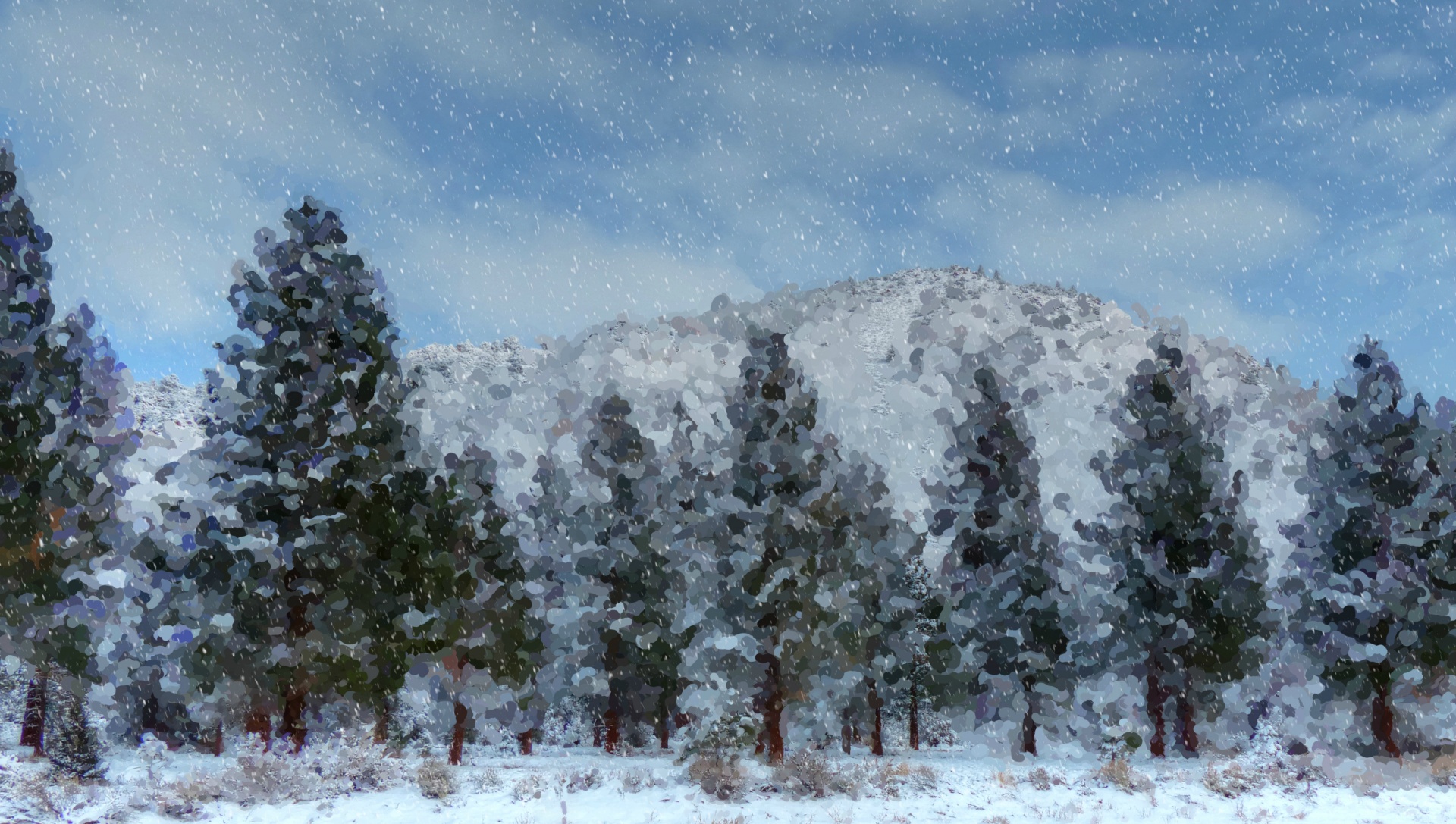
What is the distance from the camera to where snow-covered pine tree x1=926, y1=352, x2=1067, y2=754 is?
2558cm

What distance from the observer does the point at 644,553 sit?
1035 inches

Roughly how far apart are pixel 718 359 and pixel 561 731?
123m

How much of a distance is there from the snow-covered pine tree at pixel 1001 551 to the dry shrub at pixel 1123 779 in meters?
9.49

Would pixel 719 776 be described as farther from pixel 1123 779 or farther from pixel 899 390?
pixel 899 390

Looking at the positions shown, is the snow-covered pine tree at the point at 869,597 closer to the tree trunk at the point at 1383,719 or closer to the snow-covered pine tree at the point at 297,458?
the snow-covered pine tree at the point at 297,458

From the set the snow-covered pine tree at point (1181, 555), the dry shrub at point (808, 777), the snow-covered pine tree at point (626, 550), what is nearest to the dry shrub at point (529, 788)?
the dry shrub at point (808, 777)

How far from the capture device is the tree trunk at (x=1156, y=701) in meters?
24.4

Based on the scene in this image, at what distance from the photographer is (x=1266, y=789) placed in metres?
15.1

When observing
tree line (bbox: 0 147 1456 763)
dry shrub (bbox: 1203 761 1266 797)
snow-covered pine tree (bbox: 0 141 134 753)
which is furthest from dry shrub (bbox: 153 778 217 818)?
dry shrub (bbox: 1203 761 1266 797)

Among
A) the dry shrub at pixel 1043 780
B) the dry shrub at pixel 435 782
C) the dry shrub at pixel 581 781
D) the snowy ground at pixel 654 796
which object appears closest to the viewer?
the snowy ground at pixel 654 796

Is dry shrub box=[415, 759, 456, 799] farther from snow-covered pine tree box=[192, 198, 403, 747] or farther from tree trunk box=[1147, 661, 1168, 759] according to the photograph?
tree trunk box=[1147, 661, 1168, 759]

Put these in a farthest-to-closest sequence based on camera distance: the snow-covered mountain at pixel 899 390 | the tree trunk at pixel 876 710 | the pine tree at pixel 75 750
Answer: the snow-covered mountain at pixel 899 390 → the tree trunk at pixel 876 710 → the pine tree at pixel 75 750

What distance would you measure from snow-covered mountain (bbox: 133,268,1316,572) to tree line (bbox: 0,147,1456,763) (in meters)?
47.2

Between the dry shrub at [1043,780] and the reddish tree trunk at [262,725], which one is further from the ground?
the reddish tree trunk at [262,725]
